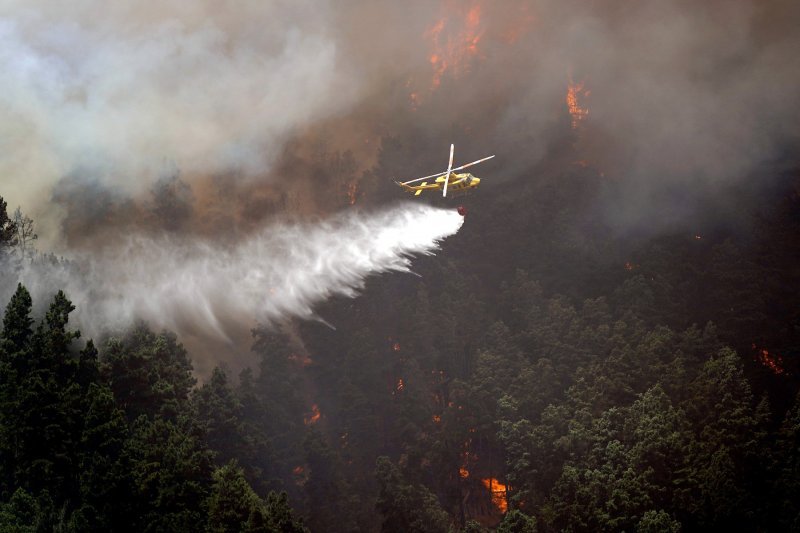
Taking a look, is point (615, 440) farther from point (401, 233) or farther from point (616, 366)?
point (401, 233)

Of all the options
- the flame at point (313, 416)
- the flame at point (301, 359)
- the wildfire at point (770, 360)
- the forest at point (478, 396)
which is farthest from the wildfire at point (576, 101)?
the flame at point (313, 416)

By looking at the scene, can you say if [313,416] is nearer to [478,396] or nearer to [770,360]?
[478,396]

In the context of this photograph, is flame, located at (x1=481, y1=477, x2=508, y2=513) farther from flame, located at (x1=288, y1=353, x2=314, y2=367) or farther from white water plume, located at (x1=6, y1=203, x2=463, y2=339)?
flame, located at (x1=288, y1=353, x2=314, y2=367)

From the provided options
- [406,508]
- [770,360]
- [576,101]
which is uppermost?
[576,101]

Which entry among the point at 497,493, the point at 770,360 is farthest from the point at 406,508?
the point at 770,360

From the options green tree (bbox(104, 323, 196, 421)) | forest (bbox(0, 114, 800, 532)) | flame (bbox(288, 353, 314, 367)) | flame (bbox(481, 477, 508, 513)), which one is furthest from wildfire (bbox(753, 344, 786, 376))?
flame (bbox(288, 353, 314, 367))
